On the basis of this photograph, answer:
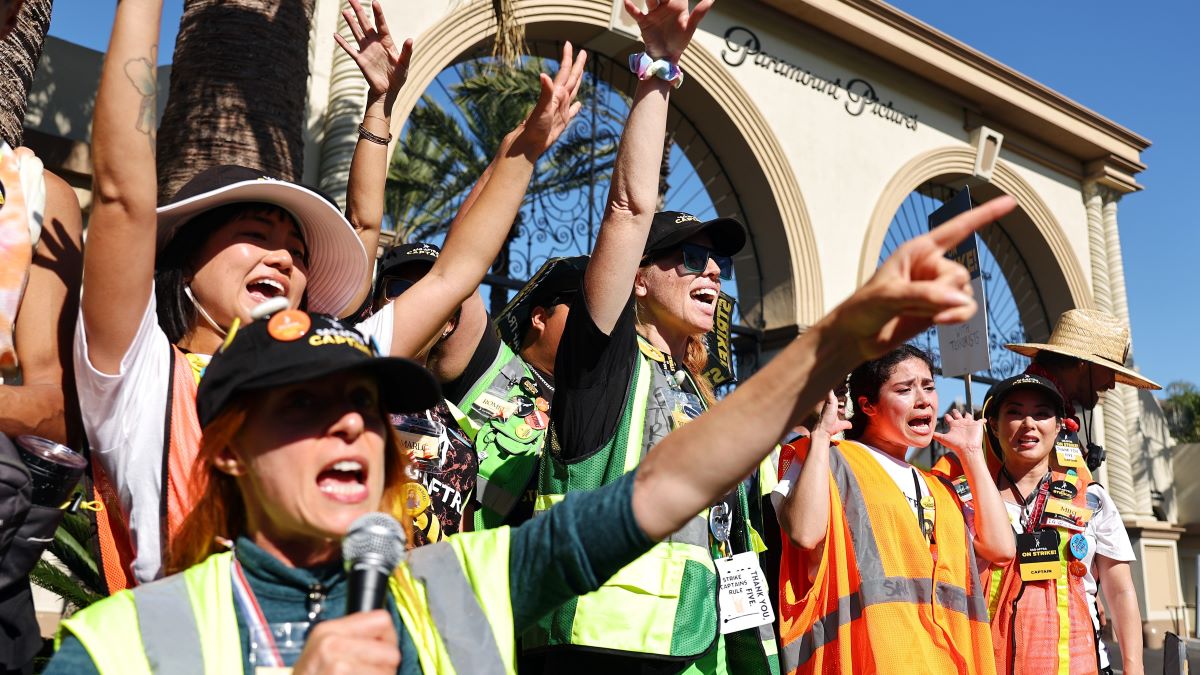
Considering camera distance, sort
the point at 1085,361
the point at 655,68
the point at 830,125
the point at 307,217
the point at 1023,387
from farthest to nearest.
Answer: the point at 830,125 < the point at 1085,361 < the point at 1023,387 < the point at 655,68 < the point at 307,217

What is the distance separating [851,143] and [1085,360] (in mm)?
7511

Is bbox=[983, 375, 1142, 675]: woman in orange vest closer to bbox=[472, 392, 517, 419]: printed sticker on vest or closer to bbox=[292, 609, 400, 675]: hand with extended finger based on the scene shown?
bbox=[472, 392, 517, 419]: printed sticker on vest

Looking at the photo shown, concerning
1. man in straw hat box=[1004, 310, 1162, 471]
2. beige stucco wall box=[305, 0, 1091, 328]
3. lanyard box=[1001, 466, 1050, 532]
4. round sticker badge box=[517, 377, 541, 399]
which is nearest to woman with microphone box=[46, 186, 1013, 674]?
round sticker badge box=[517, 377, 541, 399]

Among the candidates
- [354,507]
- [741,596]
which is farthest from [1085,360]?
[354,507]

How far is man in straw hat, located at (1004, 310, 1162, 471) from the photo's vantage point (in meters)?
4.80

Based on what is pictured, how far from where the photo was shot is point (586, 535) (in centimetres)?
148

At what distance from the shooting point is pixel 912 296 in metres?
1.29

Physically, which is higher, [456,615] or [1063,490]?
[1063,490]

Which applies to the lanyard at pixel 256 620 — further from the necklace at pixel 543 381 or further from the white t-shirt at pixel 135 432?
the necklace at pixel 543 381

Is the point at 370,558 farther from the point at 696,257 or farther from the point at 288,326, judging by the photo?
the point at 696,257

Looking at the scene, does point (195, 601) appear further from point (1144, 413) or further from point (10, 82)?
point (1144, 413)

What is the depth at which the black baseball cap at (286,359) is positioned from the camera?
56.1 inches

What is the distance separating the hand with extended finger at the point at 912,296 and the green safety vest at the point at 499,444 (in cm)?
188

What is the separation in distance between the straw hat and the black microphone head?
13.9 feet
